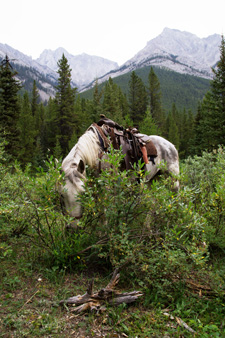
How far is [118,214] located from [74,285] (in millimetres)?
1104

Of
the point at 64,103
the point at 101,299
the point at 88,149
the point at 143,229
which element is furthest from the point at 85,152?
the point at 64,103

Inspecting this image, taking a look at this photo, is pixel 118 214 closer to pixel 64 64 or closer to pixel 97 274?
pixel 97 274

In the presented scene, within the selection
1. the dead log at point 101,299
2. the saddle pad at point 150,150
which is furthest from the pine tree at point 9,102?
the dead log at point 101,299

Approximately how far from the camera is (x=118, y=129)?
5.42m

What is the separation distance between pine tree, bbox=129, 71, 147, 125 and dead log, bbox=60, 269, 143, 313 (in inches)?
1414

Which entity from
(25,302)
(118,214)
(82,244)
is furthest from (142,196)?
(25,302)

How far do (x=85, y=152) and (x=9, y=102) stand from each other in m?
21.2

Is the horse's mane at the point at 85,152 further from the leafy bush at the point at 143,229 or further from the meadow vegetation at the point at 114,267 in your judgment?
the leafy bush at the point at 143,229

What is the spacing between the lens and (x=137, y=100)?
→ 37844mm

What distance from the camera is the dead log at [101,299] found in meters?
2.52

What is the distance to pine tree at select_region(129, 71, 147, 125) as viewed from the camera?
37513mm

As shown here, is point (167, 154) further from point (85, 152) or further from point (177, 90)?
point (177, 90)

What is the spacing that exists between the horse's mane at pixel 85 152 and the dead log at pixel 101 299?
5.42ft

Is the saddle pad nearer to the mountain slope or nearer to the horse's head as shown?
the horse's head
